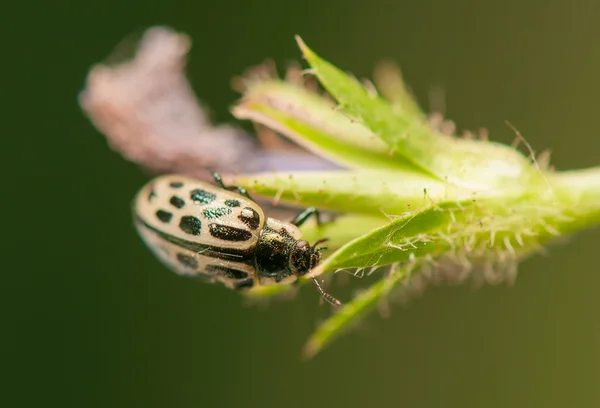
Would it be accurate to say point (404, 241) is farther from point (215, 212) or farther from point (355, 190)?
point (215, 212)

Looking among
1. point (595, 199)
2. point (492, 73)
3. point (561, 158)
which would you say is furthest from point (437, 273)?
point (492, 73)

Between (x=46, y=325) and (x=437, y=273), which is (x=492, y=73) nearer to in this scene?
(x=437, y=273)

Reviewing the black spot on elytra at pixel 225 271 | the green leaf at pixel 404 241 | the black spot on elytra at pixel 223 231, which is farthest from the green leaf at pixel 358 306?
the black spot on elytra at pixel 223 231

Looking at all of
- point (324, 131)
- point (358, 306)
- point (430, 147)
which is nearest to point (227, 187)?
point (324, 131)

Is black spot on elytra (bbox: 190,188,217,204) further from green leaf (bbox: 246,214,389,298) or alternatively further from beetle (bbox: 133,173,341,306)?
green leaf (bbox: 246,214,389,298)

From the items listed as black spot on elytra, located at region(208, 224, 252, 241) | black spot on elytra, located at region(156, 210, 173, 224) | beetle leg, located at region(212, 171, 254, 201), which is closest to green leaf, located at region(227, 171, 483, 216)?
beetle leg, located at region(212, 171, 254, 201)

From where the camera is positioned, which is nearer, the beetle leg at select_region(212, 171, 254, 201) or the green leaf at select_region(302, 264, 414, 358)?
the green leaf at select_region(302, 264, 414, 358)
